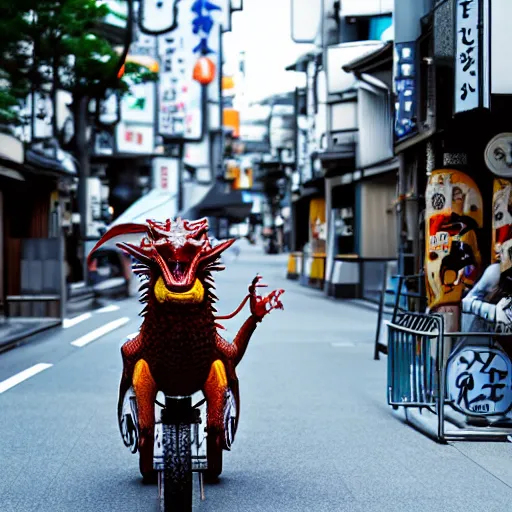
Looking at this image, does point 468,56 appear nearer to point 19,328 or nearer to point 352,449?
point 352,449

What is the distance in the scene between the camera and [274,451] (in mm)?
7395

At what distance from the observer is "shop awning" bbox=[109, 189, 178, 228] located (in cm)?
3422

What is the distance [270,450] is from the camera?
24.4 feet

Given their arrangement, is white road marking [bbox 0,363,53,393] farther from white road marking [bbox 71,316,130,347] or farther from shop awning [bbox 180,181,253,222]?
shop awning [bbox 180,181,253,222]

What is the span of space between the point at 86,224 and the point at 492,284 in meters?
25.2

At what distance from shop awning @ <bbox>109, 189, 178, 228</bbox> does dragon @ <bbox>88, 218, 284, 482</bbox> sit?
26.5m

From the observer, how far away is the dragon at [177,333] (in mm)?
4945

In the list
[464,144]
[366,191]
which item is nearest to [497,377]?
[464,144]

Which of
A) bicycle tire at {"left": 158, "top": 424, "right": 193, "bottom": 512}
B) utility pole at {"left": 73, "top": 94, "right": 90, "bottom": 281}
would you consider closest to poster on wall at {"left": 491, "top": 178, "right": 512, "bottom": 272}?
bicycle tire at {"left": 158, "top": 424, "right": 193, "bottom": 512}

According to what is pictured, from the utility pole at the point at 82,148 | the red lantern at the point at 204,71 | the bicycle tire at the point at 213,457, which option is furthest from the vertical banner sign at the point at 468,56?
the red lantern at the point at 204,71

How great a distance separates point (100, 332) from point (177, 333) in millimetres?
12663

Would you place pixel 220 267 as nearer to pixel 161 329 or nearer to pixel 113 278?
pixel 161 329

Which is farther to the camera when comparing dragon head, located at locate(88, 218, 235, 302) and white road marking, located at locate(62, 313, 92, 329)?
white road marking, located at locate(62, 313, 92, 329)

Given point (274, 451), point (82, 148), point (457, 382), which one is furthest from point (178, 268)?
point (82, 148)
